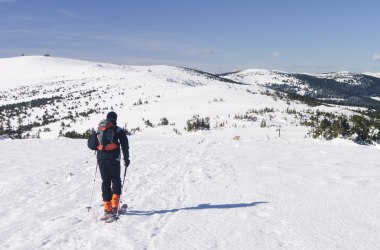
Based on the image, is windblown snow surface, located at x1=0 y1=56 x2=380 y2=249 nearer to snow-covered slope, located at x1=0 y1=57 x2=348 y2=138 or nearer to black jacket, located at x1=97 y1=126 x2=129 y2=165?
black jacket, located at x1=97 y1=126 x2=129 y2=165

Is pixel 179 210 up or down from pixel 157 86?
down

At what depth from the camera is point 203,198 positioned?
8562mm

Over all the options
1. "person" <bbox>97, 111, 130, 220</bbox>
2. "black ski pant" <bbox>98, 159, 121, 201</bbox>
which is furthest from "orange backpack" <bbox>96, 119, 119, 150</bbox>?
"black ski pant" <bbox>98, 159, 121, 201</bbox>

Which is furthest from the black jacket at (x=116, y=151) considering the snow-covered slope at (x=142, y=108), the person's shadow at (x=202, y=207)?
the snow-covered slope at (x=142, y=108)

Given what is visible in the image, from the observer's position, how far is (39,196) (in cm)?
912

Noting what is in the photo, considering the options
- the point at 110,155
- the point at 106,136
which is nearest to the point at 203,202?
the point at 110,155

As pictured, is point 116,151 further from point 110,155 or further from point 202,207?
point 202,207

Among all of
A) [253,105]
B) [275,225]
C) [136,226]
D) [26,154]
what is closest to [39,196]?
[136,226]

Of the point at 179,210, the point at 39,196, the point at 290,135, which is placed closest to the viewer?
the point at 179,210

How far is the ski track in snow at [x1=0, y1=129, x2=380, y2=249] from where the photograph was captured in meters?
6.07

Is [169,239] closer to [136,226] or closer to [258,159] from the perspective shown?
[136,226]

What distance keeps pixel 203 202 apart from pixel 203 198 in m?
0.32

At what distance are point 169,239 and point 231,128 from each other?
710 inches

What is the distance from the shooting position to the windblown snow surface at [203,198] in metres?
6.10
